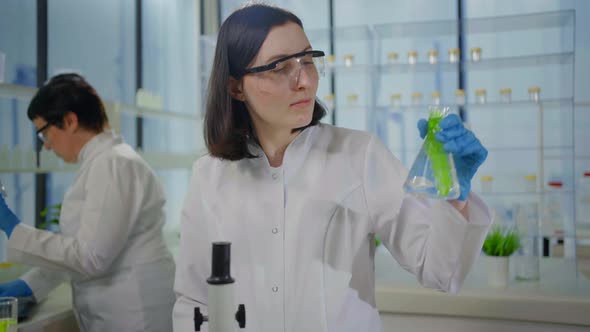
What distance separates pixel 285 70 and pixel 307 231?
391 millimetres

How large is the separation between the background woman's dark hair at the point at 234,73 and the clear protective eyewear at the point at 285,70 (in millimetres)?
A: 58

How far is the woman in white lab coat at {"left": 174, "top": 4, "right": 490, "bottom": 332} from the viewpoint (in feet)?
4.10

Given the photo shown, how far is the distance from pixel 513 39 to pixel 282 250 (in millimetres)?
4849

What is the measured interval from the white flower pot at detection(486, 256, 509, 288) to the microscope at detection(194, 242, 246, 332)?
5.42ft

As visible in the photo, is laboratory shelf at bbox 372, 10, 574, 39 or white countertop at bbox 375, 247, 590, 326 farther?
laboratory shelf at bbox 372, 10, 574, 39

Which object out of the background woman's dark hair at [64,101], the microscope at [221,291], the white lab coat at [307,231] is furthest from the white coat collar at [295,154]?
the background woman's dark hair at [64,101]

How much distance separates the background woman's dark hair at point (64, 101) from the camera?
6.88 ft

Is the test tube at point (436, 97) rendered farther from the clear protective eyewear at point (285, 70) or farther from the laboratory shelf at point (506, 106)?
the clear protective eyewear at point (285, 70)

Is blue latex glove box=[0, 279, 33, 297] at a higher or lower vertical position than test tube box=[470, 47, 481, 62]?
lower

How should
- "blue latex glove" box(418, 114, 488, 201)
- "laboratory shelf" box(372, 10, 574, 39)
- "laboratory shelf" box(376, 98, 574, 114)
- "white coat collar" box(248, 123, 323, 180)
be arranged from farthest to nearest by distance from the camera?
"laboratory shelf" box(372, 10, 574, 39)
"laboratory shelf" box(376, 98, 574, 114)
"white coat collar" box(248, 123, 323, 180)
"blue latex glove" box(418, 114, 488, 201)

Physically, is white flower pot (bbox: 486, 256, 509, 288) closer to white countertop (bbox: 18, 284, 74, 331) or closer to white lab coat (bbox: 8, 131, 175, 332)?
white lab coat (bbox: 8, 131, 175, 332)

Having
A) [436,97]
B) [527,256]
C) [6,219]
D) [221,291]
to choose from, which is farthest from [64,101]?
[436,97]

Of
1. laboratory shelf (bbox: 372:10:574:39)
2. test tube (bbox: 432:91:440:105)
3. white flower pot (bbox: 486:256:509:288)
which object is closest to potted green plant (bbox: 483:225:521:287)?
white flower pot (bbox: 486:256:509:288)

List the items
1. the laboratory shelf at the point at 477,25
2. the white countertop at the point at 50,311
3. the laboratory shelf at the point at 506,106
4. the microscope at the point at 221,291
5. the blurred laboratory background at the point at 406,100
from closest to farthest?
the microscope at the point at 221,291 → the white countertop at the point at 50,311 → the blurred laboratory background at the point at 406,100 → the laboratory shelf at the point at 506,106 → the laboratory shelf at the point at 477,25
